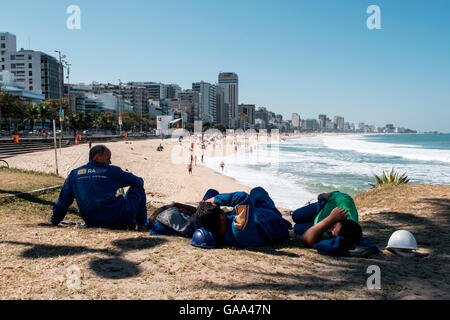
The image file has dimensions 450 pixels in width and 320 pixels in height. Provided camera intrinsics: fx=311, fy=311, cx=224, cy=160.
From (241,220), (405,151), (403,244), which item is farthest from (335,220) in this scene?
(405,151)

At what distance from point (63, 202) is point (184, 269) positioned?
2.27 meters

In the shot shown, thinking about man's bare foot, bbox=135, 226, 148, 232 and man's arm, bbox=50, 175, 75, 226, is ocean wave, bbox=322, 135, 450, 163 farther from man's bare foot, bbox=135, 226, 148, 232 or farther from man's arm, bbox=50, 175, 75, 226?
man's arm, bbox=50, 175, 75, 226

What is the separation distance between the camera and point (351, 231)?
12.0 ft

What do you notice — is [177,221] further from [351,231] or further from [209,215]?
[351,231]

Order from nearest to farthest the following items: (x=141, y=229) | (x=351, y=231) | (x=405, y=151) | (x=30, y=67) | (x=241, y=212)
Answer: (x=241, y=212)
(x=351, y=231)
(x=141, y=229)
(x=405, y=151)
(x=30, y=67)

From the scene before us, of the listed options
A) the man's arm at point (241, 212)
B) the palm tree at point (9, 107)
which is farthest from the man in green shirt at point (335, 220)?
the palm tree at point (9, 107)

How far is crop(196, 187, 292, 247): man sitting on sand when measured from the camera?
3570 millimetres

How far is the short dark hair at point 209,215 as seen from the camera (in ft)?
11.7

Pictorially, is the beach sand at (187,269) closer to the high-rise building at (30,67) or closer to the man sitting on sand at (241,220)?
the man sitting on sand at (241,220)

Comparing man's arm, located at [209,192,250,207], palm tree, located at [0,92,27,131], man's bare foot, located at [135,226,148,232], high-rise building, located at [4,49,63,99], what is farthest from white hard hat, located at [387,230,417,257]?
high-rise building, located at [4,49,63,99]

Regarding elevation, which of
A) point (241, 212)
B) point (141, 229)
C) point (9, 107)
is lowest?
point (141, 229)

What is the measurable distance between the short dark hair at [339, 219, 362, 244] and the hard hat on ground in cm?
152
